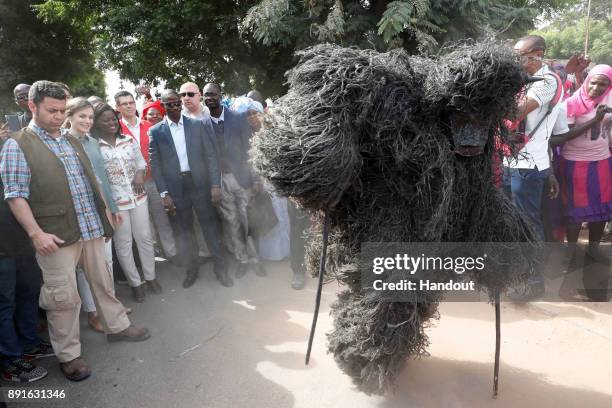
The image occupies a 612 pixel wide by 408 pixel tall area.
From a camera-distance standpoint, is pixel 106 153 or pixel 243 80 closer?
pixel 106 153

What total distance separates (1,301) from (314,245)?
220 centimetres

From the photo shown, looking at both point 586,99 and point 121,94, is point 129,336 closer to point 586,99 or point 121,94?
point 121,94

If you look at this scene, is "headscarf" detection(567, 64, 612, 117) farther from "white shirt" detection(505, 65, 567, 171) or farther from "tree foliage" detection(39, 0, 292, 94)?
"tree foliage" detection(39, 0, 292, 94)

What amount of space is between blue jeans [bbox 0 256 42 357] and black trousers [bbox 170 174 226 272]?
5.19 ft

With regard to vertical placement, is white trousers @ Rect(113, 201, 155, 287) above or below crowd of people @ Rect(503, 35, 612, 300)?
below

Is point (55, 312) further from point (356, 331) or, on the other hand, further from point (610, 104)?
point (610, 104)

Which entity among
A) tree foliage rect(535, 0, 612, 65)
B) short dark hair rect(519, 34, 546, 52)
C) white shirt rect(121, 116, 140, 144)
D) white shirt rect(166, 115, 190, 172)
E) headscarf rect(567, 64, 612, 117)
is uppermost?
tree foliage rect(535, 0, 612, 65)

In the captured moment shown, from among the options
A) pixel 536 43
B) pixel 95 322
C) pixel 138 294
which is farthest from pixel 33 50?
pixel 536 43

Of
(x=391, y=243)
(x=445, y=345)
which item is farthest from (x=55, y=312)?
(x=445, y=345)

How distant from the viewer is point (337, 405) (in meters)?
2.43

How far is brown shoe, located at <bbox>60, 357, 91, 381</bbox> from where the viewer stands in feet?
9.16

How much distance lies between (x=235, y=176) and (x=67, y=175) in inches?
75.9

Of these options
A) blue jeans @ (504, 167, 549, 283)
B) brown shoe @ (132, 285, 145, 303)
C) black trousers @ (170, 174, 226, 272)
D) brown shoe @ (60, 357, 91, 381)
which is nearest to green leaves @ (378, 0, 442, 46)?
blue jeans @ (504, 167, 549, 283)

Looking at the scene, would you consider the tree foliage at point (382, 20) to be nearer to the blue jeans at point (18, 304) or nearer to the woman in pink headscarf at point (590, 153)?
the woman in pink headscarf at point (590, 153)
